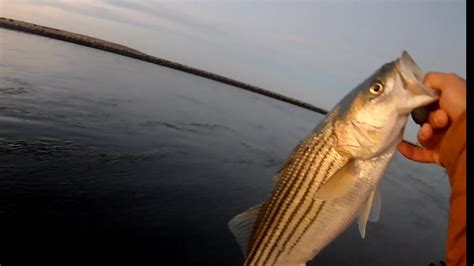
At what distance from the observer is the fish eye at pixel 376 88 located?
2963 mm

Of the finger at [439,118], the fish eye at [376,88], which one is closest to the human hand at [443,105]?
the finger at [439,118]

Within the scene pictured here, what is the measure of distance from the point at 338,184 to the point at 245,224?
3.52 ft

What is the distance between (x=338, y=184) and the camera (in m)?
2.92

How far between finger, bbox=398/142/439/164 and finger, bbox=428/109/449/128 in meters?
0.53

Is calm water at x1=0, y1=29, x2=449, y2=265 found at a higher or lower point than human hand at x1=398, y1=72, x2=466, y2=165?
lower

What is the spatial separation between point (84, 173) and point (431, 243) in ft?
36.4

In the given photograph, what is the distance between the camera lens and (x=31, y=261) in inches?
233

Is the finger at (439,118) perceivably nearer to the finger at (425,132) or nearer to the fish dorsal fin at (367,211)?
the finger at (425,132)

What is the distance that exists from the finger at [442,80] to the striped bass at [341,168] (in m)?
0.06

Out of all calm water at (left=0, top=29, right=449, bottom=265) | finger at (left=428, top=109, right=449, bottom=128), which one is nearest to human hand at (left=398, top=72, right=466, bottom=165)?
finger at (left=428, top=109, right=449, bottom=128)

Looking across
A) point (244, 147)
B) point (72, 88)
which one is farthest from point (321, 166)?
point (72, 88)

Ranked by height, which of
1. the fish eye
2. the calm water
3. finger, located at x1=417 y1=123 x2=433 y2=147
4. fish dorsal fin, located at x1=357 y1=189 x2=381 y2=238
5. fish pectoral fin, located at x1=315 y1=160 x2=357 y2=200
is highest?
the fish eye

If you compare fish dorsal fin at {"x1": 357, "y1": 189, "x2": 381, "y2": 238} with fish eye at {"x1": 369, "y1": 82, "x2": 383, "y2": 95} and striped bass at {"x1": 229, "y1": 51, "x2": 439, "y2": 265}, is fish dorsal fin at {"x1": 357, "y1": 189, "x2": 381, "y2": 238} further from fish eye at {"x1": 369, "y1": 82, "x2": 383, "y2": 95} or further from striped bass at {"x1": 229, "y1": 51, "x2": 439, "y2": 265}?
fish eye at {"x1": 369, "y1": 82, "x2": 383, "y2": 95}

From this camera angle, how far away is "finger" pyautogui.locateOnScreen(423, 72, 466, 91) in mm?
2568
